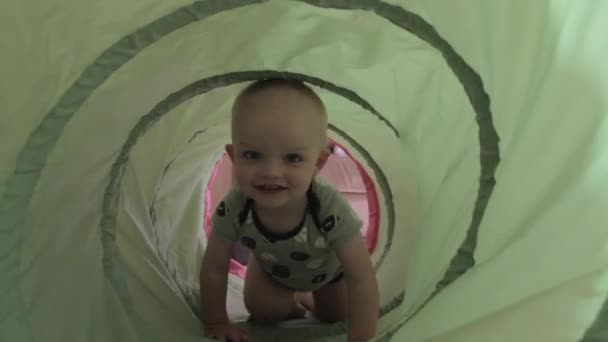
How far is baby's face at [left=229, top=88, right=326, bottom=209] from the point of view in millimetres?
1165

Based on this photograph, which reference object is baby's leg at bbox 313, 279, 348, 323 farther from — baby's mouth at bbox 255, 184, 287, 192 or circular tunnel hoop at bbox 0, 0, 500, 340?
circular tunnel hoop at bbox 0, 0, 500, 340

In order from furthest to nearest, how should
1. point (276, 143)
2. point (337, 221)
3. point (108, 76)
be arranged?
point (337, 221), point (276, 143), point (108, 76)

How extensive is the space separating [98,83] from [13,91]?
15 centimetres

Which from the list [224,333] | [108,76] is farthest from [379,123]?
[108,76]

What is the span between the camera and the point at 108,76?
98 centimetres

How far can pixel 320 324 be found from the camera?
1575mm

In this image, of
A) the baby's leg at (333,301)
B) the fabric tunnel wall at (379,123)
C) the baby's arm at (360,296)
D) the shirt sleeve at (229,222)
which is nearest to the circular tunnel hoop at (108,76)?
the fabric tunnel wall at (379,123)

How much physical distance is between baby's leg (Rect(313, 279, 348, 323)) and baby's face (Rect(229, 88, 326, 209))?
406 millimetres

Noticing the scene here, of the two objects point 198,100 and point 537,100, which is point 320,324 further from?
point 537,100

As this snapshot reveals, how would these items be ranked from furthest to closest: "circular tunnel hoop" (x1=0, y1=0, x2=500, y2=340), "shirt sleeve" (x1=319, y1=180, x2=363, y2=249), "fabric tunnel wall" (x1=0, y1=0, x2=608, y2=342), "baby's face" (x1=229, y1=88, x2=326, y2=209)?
"shirt sleeve" (x1=319, y1=180, x2=363, y2=249) → "baby's face" (x1=229, y1=88, x2=326, y2=209) → "circular tunnel hoop" (x1=0, y1=0, x2=500, y2=340) → "fabric tunnel wall" (x1=0, y1=0, x2=608, y2=342)

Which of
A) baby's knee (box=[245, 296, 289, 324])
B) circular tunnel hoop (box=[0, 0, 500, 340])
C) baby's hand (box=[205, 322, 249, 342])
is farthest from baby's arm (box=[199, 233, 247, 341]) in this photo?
circular tunnel hoop (box=[0, 0, 500, 340])

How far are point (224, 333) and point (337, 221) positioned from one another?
338mm

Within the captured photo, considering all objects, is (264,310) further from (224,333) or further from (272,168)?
(272,168)

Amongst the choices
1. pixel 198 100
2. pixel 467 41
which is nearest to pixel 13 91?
pixel 467 41
